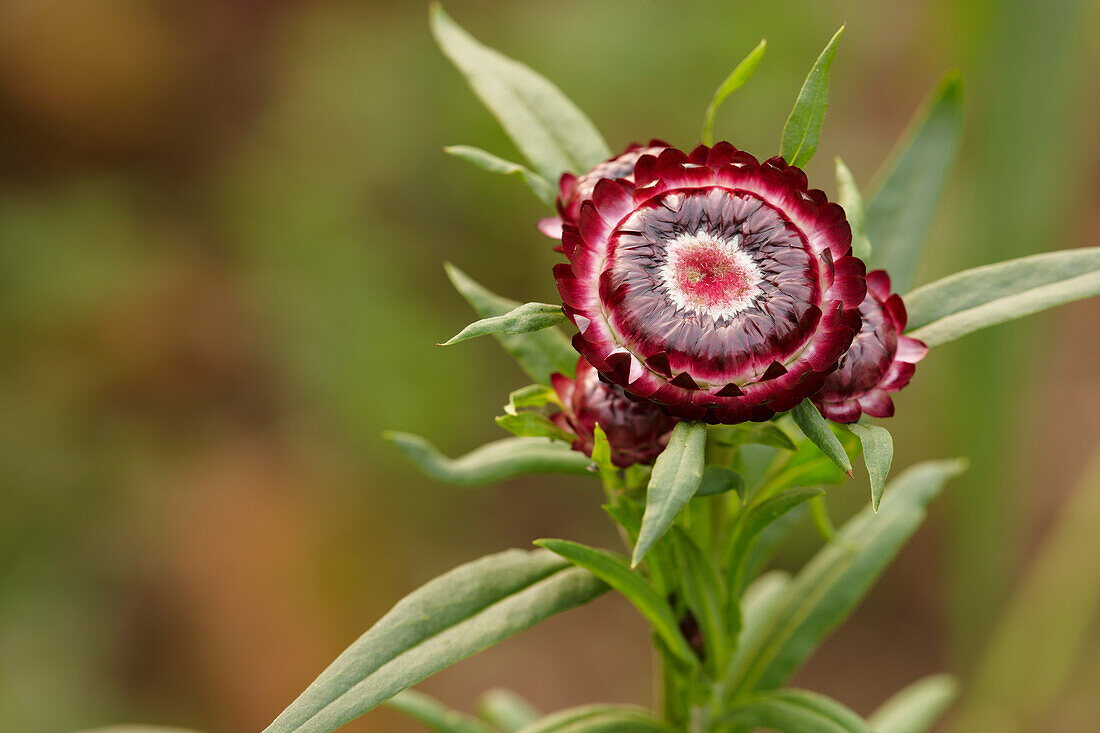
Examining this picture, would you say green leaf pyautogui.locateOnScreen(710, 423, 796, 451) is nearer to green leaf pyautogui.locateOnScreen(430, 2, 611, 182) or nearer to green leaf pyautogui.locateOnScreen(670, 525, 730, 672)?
green leaf pyautogui.locateOnScreen(670, 525, 730, 672)

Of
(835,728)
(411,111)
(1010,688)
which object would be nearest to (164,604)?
(411,111)

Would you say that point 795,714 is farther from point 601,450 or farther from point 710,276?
point 710,276

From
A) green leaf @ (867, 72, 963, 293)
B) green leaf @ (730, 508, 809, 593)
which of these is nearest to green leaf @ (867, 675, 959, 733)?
green leaf @ (730, 508, 809, 593)

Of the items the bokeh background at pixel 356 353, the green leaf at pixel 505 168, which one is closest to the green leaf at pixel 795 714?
the green leaf at pixel 505 168

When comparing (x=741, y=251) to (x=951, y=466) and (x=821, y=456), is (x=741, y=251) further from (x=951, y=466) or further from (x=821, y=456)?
(x=951, y=466)

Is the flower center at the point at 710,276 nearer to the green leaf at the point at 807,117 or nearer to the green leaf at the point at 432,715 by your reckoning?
the green leaf at the point at 807,117
